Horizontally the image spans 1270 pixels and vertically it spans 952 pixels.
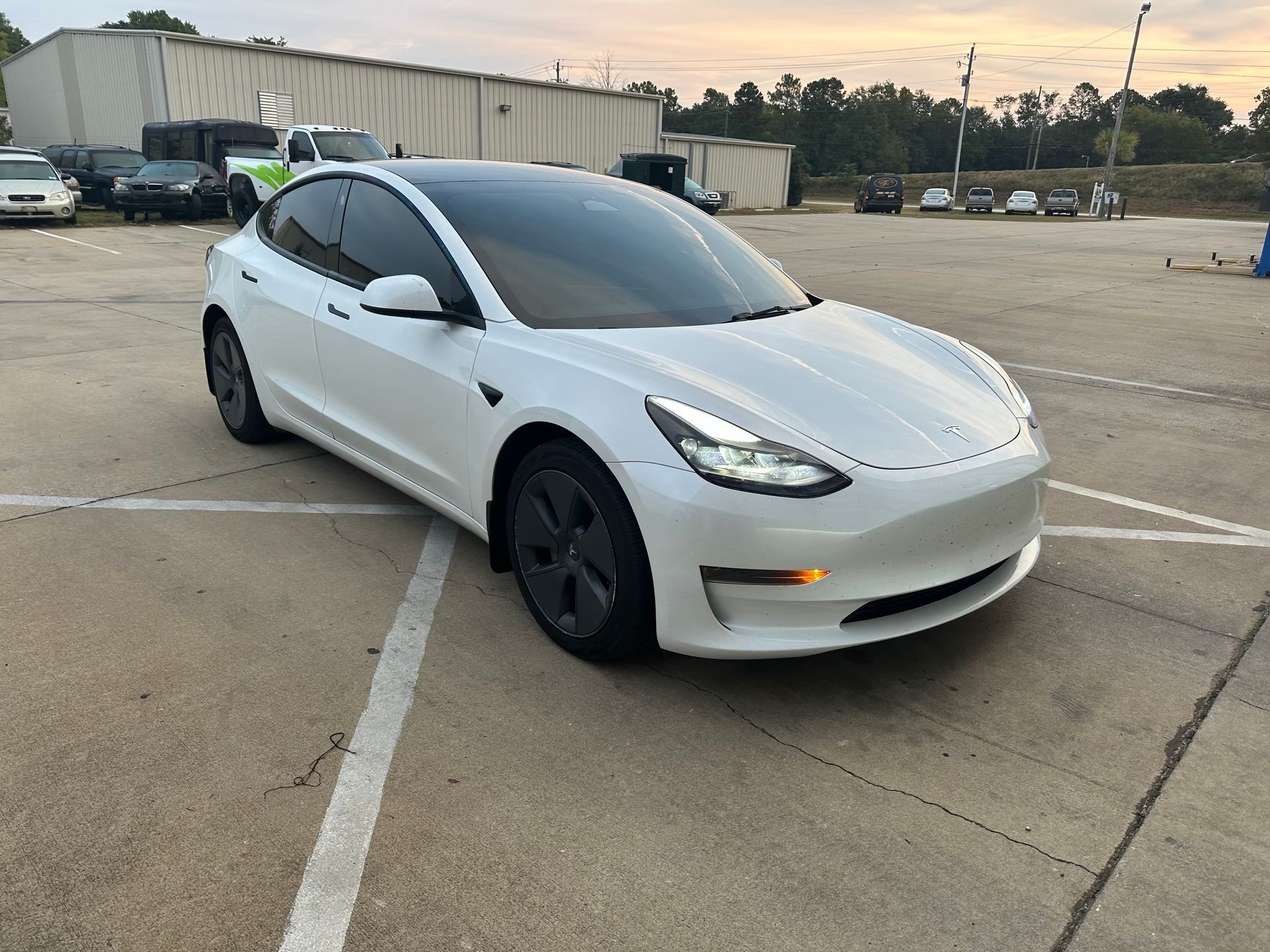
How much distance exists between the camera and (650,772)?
8.71ft

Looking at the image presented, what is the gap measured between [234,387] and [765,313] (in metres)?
3.15

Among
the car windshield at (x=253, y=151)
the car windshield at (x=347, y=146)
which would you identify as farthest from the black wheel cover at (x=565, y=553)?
the car windshield at (x=253, y=151)

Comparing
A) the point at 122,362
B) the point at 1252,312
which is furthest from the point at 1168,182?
the point at 122,362

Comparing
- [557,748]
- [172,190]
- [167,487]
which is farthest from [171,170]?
[557,748]

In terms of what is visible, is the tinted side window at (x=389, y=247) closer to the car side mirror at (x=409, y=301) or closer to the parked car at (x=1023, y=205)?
the car side mirror at (x=409, y=301)

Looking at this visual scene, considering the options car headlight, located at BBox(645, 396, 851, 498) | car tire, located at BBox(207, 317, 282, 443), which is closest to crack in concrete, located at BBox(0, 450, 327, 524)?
car tire, located at BBox(207, 317, 282, 443)

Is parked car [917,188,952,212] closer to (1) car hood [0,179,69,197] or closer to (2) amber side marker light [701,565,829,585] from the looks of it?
(1) car hood [0,179,69,197]

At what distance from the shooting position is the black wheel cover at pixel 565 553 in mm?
3006

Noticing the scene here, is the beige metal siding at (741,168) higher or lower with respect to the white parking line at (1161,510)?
higher

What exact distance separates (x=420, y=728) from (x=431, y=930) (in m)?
0.79

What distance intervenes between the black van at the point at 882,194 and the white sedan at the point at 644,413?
43857mm

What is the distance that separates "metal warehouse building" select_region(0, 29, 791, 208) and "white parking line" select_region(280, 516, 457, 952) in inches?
1168

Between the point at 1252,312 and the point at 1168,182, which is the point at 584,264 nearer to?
the point at 1252,312

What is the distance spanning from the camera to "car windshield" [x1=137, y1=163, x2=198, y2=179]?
69.0 ft
